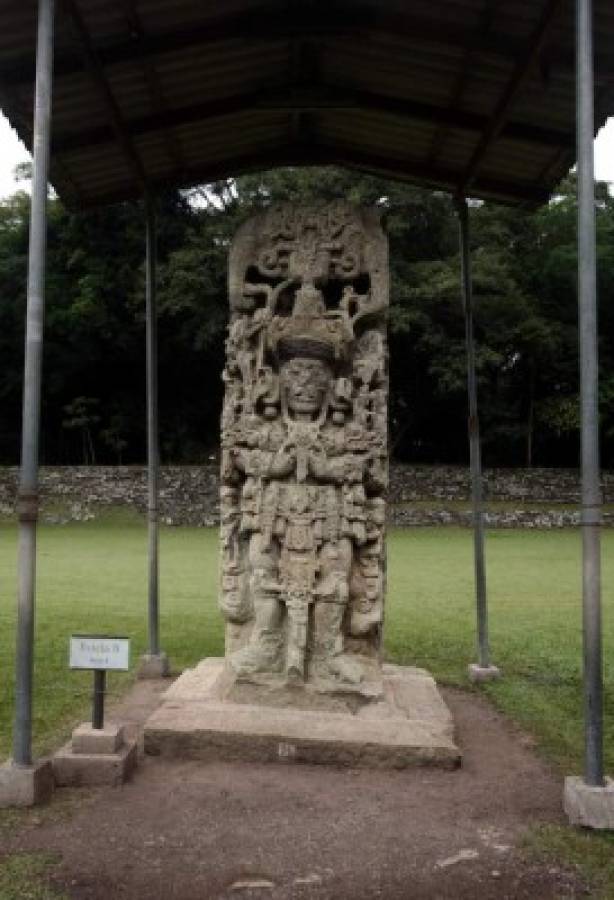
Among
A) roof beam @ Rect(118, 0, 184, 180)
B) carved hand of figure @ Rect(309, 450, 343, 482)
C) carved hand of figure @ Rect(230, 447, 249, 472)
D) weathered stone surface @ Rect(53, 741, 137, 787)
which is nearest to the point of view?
weathered stone surface @ Rect(53, 741, 137, 787)

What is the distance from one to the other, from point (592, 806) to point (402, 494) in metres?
25.5

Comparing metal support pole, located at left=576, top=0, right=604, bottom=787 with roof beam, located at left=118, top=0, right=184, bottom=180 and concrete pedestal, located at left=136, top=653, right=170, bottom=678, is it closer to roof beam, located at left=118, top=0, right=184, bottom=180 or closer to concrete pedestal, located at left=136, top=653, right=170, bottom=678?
roof beam, located at left=118, top=0, right=184, bottom=180

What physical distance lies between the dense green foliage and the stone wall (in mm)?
3777

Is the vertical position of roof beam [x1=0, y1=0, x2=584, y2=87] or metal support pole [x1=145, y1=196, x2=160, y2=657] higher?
roof beam [x1=0, y1=0, x2=584, y2=87]

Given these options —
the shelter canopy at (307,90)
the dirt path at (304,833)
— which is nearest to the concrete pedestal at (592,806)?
the dirt path at (304,833)

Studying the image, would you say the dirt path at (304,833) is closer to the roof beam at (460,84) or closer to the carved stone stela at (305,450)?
the carved stone stela at (305,450)

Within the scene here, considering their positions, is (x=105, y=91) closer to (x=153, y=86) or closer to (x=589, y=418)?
(x=153, y=86)

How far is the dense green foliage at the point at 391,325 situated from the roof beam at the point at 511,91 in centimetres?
2251

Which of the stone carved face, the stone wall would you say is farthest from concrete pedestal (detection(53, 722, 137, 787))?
the stone wall

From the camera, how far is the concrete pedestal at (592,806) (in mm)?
4566

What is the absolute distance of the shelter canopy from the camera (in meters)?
5.66

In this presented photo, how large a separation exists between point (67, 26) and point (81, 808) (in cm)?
480

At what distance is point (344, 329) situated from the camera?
22.2ft

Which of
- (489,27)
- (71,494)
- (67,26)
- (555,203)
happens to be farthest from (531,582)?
(555,203)
